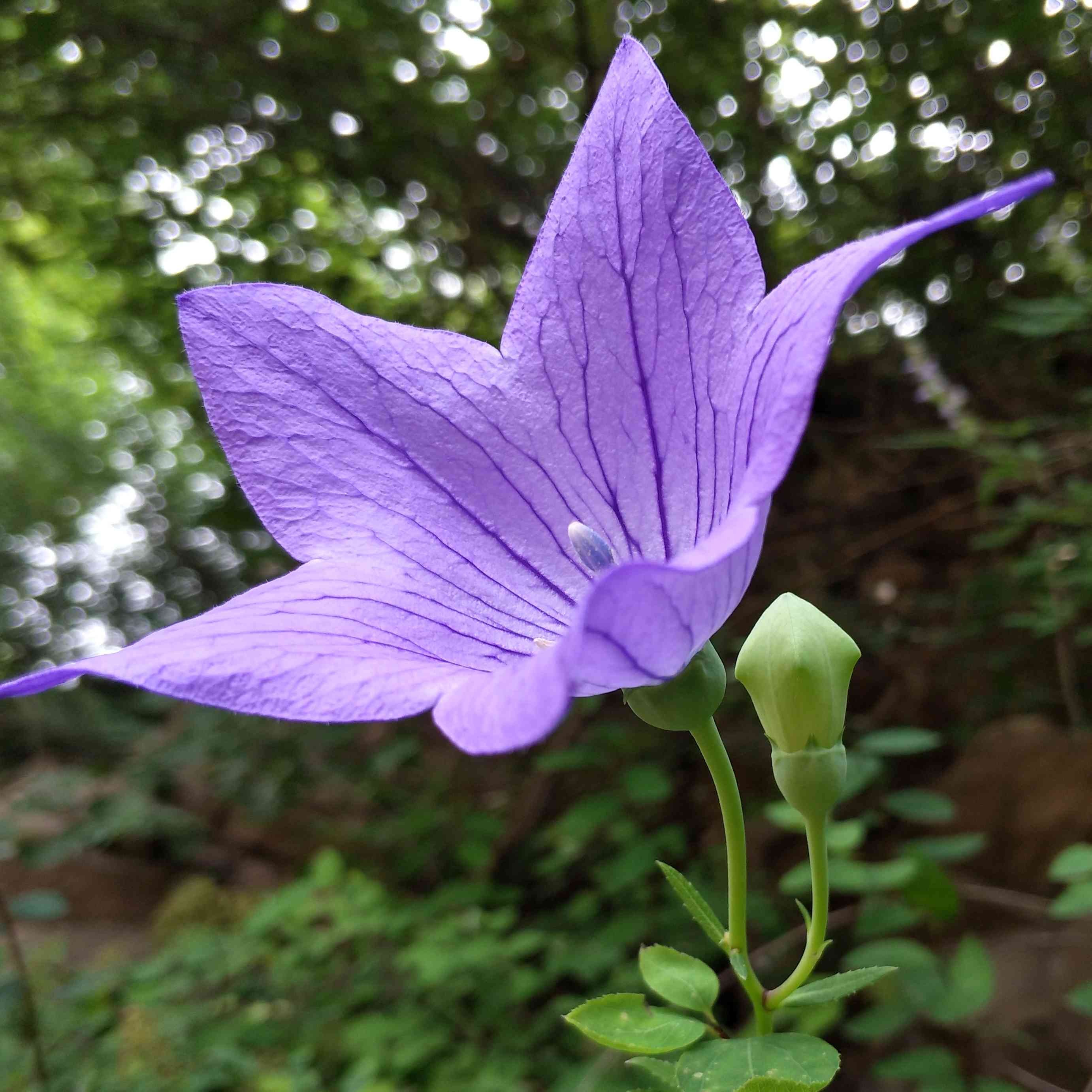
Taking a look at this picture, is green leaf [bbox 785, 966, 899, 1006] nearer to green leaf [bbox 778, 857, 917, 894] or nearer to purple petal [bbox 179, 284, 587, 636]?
purple petal [bbox 179, 284, 587, 636]

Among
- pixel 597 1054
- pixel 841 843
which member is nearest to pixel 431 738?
pixel 597 1054

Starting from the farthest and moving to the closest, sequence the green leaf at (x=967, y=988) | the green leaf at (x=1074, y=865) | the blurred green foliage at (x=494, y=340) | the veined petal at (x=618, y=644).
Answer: the blurred green foliage at (x=494, y=340)
the green leaf at (x=967, y=988)
the green leaf at (x=1074, y=865)
the veined petal at (x=618, y=644)

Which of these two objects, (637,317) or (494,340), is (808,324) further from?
(494,340)

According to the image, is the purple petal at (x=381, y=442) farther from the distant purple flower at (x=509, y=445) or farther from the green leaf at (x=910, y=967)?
the green leaf at (x=910, y=967)

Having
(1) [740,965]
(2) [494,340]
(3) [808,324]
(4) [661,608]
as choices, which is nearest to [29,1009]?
(1) [740,965]

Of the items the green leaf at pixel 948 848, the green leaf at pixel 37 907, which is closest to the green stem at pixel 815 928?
the green leaf at pixel 948 848

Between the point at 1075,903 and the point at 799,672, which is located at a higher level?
the point at 799,672

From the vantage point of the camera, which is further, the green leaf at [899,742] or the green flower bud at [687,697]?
Answer: the green leaf at [899,742]

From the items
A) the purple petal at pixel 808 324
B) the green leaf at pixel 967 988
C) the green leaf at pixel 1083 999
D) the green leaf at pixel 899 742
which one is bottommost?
the green leaf at pixel 967 988
